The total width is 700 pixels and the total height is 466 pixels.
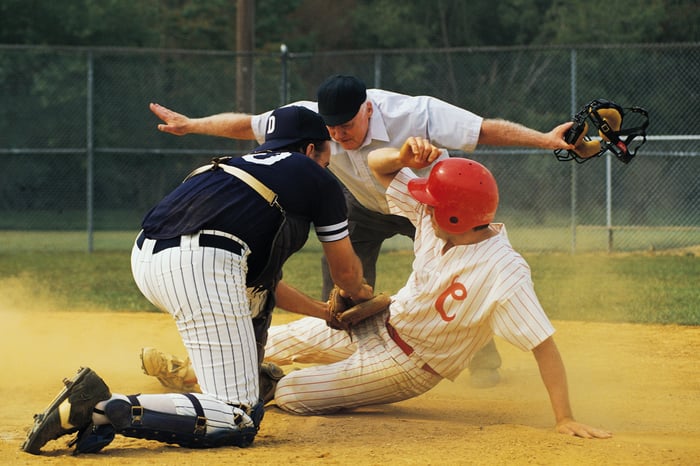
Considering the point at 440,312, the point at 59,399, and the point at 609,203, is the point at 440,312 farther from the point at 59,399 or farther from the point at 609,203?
the point at 609,203

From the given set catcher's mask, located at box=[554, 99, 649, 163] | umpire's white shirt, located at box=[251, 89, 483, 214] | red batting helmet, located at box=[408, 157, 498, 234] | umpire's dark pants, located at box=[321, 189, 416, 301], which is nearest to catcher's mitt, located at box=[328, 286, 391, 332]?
red batting helmet, located at box=[408, 157, 498, 234]

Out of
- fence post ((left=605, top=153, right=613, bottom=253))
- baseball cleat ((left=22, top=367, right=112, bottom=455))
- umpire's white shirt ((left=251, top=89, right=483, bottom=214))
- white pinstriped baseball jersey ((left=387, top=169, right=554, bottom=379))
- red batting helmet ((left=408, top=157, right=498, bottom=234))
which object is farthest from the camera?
fence post ((left=605, top=153, right=613, bottom=253))

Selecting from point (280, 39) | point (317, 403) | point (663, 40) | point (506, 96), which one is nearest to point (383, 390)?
point (317, 403)

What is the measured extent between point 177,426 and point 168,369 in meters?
1.31

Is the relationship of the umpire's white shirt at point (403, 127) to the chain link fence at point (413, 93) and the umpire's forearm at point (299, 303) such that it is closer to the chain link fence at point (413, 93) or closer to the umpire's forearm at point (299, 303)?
the umpire's forearm at point (299, 303)

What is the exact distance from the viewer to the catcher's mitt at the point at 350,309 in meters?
4.95

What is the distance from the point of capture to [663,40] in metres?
27.9

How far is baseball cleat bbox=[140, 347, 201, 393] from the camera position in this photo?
5.16 metres

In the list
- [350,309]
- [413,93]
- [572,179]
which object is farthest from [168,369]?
[413,93]

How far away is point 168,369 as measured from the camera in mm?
5219

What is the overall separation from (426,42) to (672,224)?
21345 millimetres

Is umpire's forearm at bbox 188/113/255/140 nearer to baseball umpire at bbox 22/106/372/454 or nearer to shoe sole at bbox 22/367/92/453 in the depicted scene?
baseball umpire at bbox 22/106/372/454

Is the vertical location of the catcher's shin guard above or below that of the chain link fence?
below

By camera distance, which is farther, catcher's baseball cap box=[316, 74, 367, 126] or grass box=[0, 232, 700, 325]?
grass box=[0, 232, 700, 325]
